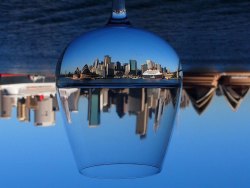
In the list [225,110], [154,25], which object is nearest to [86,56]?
[154,25]

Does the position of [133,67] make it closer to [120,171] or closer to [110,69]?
[110,69]

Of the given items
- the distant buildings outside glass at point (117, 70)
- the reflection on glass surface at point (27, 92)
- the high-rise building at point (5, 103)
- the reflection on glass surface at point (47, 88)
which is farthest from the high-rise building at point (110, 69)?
the high-rise building at point (5, 103)

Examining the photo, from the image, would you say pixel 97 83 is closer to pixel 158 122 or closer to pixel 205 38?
pixel 158 122

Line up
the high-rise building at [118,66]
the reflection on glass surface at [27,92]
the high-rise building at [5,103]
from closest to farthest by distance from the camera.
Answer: the high-rise building at [118,66]
the reflection on glass surface at [27,92]
the high-rise building at [5,103]

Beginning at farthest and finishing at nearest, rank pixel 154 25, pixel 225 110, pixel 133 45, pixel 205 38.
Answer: pixel 225 110 < pixel 205 38 < pixel 154 25 < pixel 133 45

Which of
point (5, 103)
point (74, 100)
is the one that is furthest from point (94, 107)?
point (5, 103)

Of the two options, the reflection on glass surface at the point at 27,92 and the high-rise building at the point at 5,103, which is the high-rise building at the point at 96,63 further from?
the high-rise building at the point at 5,103

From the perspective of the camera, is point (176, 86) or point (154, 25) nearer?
point (176, 86)
